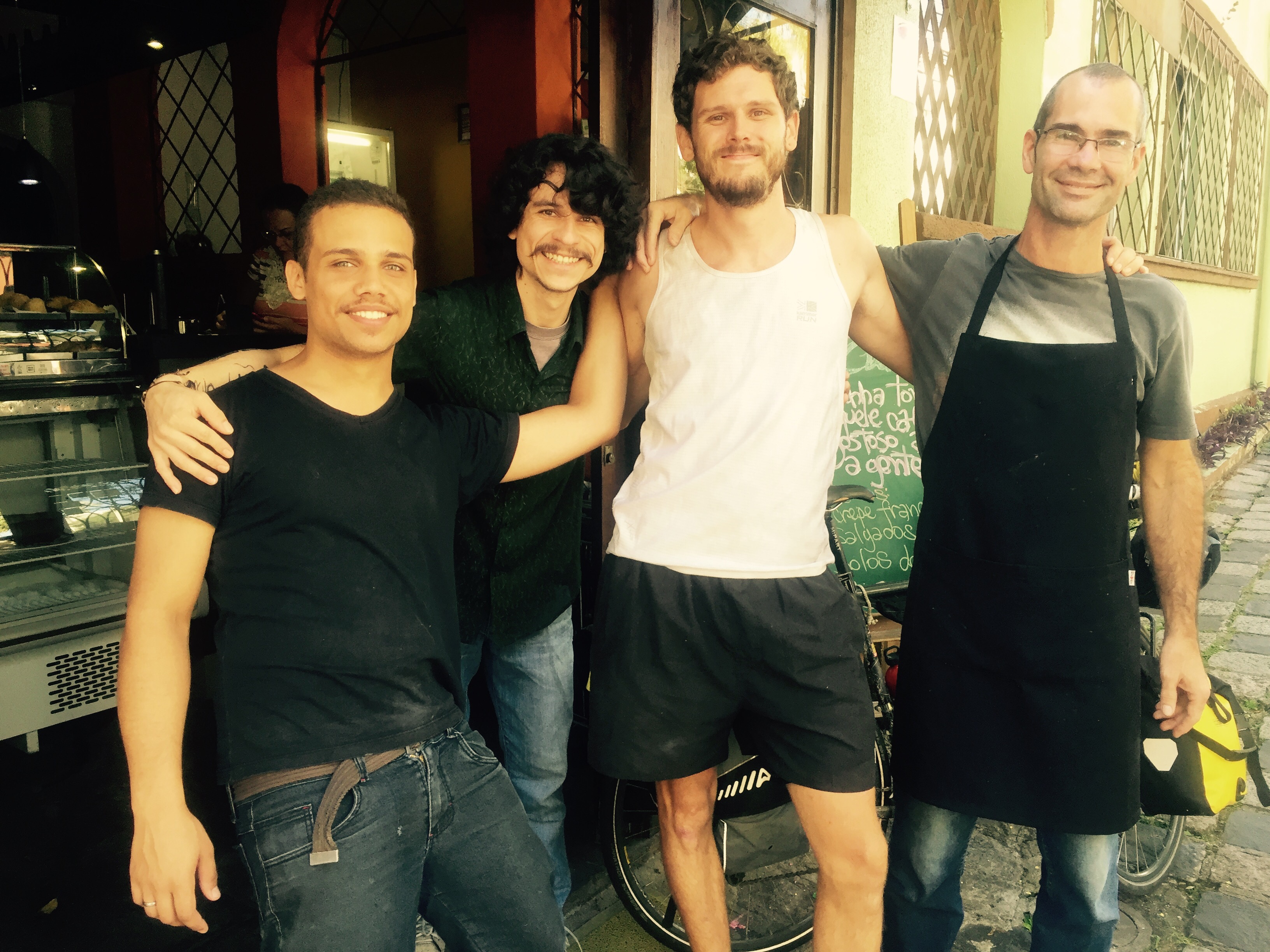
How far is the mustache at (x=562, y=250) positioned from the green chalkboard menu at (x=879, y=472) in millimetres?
1693

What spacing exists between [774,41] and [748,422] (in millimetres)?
2429

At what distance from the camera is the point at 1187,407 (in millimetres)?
2201

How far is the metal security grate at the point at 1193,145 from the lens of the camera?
26.6ft

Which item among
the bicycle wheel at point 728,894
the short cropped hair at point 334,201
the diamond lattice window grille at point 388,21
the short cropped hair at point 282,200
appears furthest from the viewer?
the diamond lattice window grille at point 388,21

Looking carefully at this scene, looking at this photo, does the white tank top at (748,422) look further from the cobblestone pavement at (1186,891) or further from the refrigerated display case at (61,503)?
the refrigerated display case at (61,503)

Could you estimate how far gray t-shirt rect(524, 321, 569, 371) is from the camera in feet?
8.17

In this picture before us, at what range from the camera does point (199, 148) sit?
7.83 m

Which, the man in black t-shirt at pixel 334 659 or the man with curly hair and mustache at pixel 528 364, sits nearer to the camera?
the man in black t-shirt at pixel 334 659

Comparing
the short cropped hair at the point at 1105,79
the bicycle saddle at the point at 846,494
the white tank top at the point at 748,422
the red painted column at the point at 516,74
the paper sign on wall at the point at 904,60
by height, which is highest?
the paper sign on wall at the point at 904,60

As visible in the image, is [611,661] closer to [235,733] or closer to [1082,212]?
[235,733]

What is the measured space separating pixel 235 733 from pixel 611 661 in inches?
37.3

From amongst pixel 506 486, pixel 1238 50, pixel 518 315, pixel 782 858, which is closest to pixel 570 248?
pixel 518 315

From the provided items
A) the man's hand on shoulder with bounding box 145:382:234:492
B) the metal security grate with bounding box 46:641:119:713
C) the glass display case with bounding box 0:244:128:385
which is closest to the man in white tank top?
the man's hand on shoulder with bounding box 145:382:234:492

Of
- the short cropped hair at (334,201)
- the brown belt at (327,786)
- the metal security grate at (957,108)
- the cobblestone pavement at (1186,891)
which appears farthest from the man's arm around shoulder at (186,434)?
the metal security grate at (957,108)
